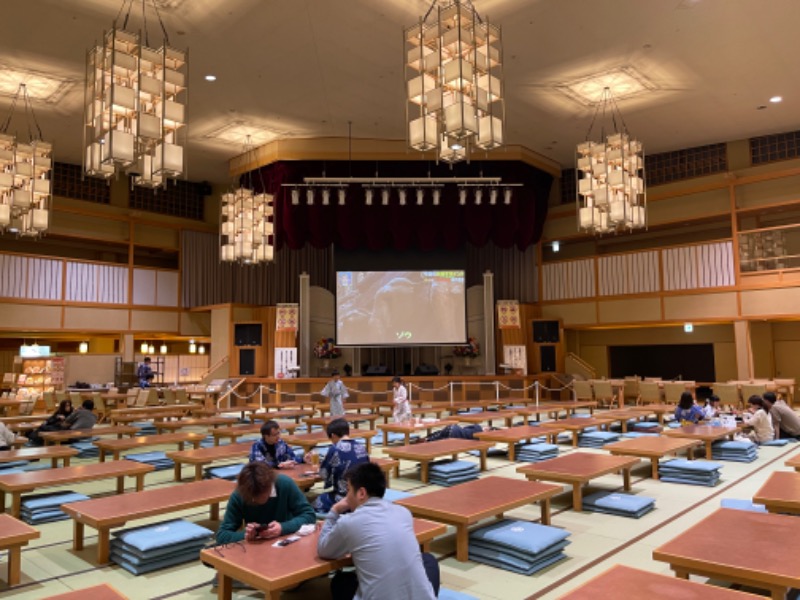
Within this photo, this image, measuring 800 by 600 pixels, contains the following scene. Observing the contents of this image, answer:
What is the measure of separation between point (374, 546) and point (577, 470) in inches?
132

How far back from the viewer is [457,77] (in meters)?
5.96

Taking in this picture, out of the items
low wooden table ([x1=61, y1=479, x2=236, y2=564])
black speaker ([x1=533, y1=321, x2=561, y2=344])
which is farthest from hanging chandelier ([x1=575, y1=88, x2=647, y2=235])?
low wooden table ([x1=61, y1=479, x2=236, y2=564])

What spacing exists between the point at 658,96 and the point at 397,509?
12755 mm

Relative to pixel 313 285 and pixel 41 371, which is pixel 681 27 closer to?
pixel 313 285

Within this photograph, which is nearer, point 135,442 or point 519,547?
point 519,547

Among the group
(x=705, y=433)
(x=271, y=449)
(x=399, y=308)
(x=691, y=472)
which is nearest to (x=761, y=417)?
(x=705, y=433)

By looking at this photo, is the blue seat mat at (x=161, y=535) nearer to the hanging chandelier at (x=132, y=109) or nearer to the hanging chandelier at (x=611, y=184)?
the hanging chandelier at (x=132, y=109)

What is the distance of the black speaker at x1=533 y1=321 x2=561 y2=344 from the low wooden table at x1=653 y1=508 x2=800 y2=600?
1383 cm

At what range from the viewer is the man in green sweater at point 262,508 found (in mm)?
3170

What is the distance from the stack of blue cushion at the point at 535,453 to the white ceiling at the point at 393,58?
671 centimetres

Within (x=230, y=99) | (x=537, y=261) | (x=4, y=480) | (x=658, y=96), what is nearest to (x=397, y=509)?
(x=4, y=480)

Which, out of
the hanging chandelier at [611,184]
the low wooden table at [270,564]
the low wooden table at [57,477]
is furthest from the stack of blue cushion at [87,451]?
the hanging chandelier at [611,184]

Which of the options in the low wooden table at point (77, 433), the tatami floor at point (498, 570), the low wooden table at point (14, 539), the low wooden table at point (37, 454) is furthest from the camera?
the low wooden table at point (77, 433)

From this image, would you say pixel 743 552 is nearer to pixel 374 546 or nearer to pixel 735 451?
pixel 374 546
